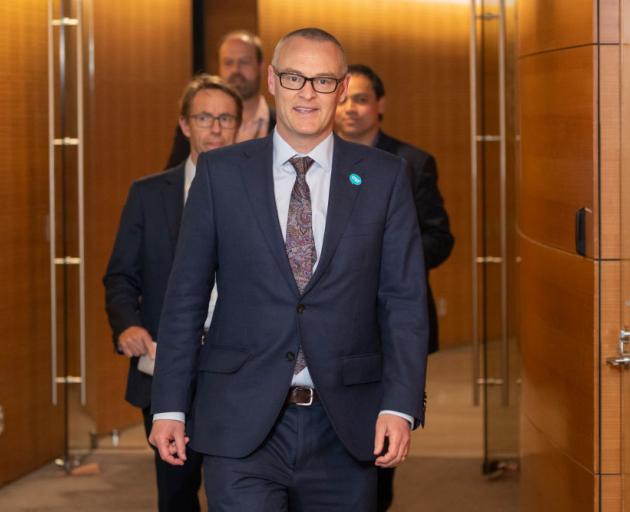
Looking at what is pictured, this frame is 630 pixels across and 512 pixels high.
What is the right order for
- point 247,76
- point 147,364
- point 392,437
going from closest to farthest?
point 392,437, point 147,364, point 247,76

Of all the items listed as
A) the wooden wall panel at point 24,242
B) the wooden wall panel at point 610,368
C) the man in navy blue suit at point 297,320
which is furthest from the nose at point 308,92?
the wooden wall panel at point 24,242

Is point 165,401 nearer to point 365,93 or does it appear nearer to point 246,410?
point 246,410

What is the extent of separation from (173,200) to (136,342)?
559 mm

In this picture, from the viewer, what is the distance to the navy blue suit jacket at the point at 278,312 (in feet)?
11.2

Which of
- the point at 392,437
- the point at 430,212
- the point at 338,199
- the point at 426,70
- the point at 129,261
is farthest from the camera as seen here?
the point at 426,70

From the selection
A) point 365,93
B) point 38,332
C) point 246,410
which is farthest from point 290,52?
point 38,332

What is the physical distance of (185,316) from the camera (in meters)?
3.46

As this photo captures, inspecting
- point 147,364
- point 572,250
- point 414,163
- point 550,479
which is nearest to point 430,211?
point 414,163

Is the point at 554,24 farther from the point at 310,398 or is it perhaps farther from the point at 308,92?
the point at 310,398

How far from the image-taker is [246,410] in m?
3.44

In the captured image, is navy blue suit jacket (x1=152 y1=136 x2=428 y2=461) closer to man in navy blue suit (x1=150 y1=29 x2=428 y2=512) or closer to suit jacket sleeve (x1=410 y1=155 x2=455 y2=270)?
man in navy blue suit (x1=150 y1=29 x2=428 y2=512)

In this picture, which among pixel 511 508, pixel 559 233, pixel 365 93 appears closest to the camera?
pixel 559 233

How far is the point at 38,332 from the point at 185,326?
3.66 meters

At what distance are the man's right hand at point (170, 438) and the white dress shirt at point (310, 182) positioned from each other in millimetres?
47
